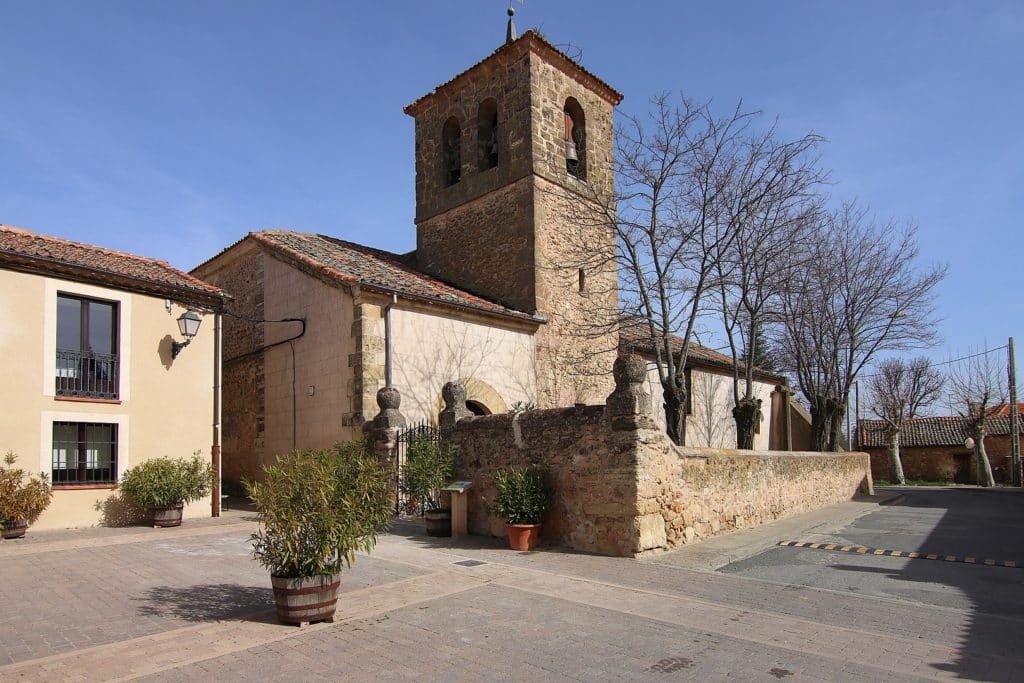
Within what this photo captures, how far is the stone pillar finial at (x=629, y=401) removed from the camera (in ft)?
30.4

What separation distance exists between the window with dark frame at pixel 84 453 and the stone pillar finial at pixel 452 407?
20.1ft

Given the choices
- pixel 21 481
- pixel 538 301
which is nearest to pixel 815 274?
pixel 538 301

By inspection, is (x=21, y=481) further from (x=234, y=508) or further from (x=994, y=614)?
(x=994, y=614)

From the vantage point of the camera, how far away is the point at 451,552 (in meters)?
9.75

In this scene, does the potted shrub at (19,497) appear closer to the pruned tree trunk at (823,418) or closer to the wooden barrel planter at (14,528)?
the wooden barrel planter at (14,528)

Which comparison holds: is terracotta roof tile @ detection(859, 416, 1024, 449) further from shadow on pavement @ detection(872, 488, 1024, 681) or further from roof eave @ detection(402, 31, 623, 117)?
roof eave @ detection(402, 31, 623, 117)

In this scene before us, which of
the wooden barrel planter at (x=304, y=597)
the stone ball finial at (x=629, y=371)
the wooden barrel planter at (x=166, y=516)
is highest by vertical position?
the stone ball finial at (x=629, y=371)

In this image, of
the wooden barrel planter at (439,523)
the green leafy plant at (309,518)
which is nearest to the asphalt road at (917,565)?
the wooden barrel planter at (439,523)

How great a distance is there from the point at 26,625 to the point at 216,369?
8704 mm

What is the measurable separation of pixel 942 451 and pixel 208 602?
123 feet

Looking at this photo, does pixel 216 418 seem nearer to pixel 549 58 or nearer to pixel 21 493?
pixel 21 493

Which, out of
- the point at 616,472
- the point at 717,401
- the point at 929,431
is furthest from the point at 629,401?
the point at 929,431

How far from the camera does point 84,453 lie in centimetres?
1243

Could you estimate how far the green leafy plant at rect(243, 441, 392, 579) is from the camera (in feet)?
19.0
